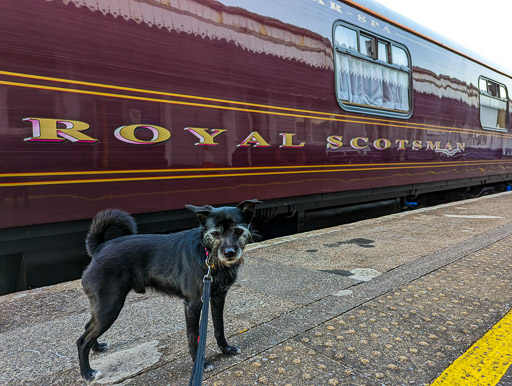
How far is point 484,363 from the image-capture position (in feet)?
5.99

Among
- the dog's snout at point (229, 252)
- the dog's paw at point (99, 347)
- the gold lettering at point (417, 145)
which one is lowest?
the dog's paw at point (99, 347)

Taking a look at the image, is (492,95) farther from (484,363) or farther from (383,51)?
(484,363)

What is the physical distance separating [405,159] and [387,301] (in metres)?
4.05

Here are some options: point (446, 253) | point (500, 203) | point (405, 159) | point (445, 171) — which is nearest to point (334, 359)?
point (446, 253)

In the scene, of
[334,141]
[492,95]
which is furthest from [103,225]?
[492,95]

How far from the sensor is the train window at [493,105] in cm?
828

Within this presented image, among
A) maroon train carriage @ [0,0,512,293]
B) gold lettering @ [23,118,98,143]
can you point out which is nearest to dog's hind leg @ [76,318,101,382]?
maroon train carriage @ [0,0,512,293]

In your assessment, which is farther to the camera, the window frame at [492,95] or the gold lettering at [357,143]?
the window frame at [492,95]

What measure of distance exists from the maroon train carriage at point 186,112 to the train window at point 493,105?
11.7ft

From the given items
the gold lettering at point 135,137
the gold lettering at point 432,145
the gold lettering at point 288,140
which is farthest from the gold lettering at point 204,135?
the gold lettering at point 432,145

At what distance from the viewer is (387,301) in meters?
2.57

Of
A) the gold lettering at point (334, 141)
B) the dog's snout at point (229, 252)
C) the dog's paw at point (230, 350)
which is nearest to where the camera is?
the dog's snout at point (229, 252)

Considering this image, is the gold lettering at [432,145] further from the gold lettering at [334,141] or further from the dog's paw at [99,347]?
the dog's paw at [99,347]

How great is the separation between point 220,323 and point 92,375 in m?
0.68
